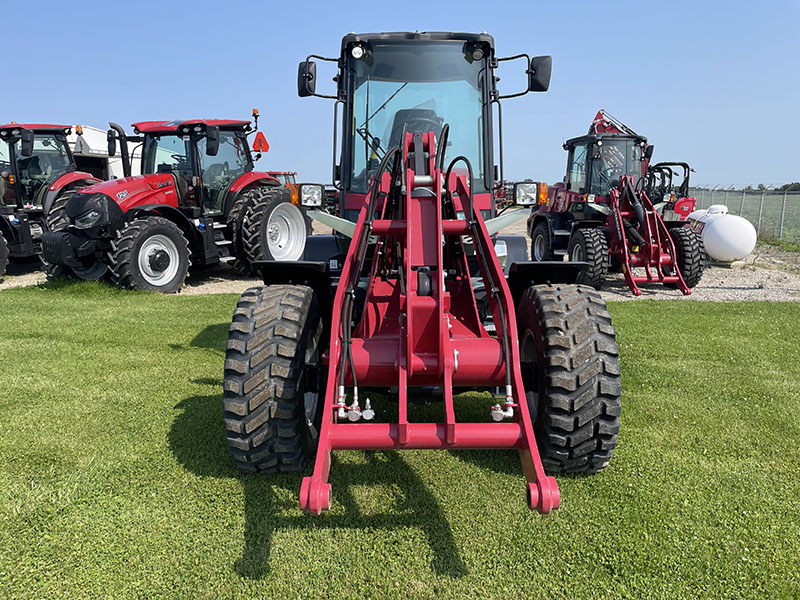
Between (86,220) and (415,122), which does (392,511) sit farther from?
(86,220)

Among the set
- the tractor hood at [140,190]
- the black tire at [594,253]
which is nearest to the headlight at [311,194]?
the tractor hood at [140,190]

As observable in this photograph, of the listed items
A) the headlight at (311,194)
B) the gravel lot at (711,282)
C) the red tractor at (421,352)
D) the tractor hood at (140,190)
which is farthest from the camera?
the gravel lot at (711,282)

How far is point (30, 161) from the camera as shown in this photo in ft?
35.3

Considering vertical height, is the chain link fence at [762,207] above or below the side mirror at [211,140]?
below

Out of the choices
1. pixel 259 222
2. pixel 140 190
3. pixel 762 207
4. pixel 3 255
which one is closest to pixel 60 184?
pixel 3 255

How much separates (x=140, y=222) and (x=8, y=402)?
4857 millimetres

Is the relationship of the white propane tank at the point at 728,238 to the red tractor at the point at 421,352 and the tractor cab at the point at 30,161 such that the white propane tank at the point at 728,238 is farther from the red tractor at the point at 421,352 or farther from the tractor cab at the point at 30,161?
the tractor cab at the point at 30,161

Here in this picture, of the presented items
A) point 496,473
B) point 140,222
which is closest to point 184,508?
point 496,473

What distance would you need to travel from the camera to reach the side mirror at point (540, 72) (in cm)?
419

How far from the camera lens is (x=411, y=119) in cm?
446

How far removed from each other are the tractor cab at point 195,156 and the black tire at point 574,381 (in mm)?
7618

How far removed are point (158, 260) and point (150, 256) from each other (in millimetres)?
128

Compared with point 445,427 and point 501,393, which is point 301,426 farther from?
point 501,393

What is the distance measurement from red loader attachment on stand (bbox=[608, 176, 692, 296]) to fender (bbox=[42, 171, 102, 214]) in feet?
32.9
